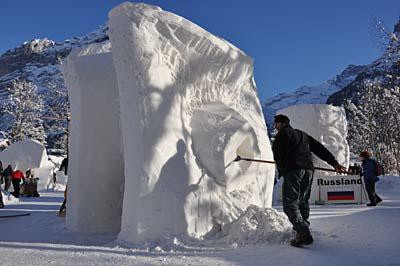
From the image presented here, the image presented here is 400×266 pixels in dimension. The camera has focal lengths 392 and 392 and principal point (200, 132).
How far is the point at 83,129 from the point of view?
7.14 m

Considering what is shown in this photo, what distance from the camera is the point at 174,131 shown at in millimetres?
5715

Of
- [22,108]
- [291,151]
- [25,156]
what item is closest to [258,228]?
[291,151]

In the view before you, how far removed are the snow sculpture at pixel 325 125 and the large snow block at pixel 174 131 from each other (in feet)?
22.3

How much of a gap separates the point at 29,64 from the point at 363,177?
157 meters

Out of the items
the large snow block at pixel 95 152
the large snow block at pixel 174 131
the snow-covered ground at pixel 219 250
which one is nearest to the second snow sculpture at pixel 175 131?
the large snow block at pixel 174 131

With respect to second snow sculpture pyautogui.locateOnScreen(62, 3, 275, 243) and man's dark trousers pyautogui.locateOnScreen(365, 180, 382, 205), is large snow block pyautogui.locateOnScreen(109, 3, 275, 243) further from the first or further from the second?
man's dark trousers pyautogui.locateOnScreen(365, 180, 382, 205)

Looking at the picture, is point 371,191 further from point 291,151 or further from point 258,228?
point 291,151

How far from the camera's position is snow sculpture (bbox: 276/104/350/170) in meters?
12.8

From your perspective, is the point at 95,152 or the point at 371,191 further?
the point at 371,191

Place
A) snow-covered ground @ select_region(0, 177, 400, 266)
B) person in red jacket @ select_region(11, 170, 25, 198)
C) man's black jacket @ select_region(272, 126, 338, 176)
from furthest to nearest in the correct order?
1. person in red jacket @ select_region(11, 170, 25, 198)
2. man's black jacket @ select_region(272, 126, 338, 176)
3. snow-covered ground @ select_region(0, 177, 400, 266)

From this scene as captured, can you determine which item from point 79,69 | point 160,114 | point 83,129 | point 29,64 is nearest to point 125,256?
point 160,114

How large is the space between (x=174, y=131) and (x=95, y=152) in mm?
2082

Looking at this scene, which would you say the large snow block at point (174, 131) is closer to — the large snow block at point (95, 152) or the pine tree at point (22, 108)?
the large snow block at point (95, 152)

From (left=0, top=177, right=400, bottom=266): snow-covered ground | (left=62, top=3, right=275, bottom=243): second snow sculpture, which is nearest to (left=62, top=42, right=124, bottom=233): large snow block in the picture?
(left=0, top=177, right=400, bottom=266): snow-covered ground
